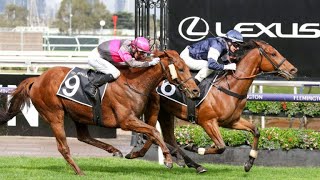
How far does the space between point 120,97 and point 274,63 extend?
1.95 m

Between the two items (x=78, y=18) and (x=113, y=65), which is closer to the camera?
(x=113, y=65)

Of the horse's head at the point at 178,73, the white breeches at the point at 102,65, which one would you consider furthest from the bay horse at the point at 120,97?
the white breeches at the point at 102,65

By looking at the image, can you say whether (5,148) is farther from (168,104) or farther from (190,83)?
(190,83)

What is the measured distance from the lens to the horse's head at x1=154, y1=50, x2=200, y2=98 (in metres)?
8.91

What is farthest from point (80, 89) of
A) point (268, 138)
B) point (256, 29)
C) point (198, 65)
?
point (256, 29)

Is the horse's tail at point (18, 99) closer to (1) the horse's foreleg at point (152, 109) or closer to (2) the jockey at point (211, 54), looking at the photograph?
(1) the horse's foreleg at point (152, 109)

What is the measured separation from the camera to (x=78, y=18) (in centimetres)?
5700

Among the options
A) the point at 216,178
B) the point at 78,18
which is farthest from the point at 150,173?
the point at 78,18

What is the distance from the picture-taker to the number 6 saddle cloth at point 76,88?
9266 millimetres

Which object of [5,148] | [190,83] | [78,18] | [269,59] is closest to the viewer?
[190,83]

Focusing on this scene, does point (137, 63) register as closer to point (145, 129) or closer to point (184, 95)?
point (145, 129)

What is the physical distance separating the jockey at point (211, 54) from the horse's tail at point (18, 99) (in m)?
1.99

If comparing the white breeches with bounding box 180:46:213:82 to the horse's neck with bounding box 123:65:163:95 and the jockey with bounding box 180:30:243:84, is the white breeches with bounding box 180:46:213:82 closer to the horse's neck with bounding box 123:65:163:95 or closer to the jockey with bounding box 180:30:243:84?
the jockey with bounding box 180:30:243:84

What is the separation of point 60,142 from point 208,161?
258 cm
